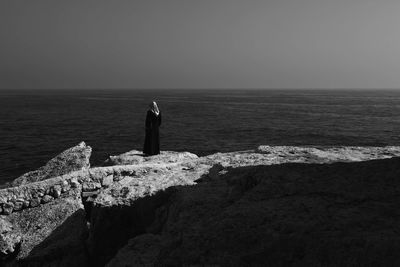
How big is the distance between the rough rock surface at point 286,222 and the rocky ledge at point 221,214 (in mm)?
16

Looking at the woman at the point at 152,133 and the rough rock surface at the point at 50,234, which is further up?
the woman at the point at 152,133

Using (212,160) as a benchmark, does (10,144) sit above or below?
below

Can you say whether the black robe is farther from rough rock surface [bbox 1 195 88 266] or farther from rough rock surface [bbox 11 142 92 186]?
rough rock surface [bbox 1 195 88 266]

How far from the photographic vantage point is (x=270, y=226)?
5.04 metres

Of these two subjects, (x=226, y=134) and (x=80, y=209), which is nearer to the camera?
(x=80, y=209)

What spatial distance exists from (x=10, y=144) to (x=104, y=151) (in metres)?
10.1

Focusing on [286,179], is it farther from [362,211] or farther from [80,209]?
[80,209]

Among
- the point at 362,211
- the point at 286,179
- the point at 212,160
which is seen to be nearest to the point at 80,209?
the point at 212,160

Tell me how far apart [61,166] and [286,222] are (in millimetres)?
11986

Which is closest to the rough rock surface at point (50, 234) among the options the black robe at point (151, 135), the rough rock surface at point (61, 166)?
the rough rock surface at point (61, 166)

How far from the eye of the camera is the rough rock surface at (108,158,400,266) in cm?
442

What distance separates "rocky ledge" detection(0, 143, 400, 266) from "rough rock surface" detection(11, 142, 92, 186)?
3.26 meters

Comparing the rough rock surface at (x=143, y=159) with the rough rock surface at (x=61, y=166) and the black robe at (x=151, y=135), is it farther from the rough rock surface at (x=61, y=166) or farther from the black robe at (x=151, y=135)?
the rough rock surface at (x=61, y=166)

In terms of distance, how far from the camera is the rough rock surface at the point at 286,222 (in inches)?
174
